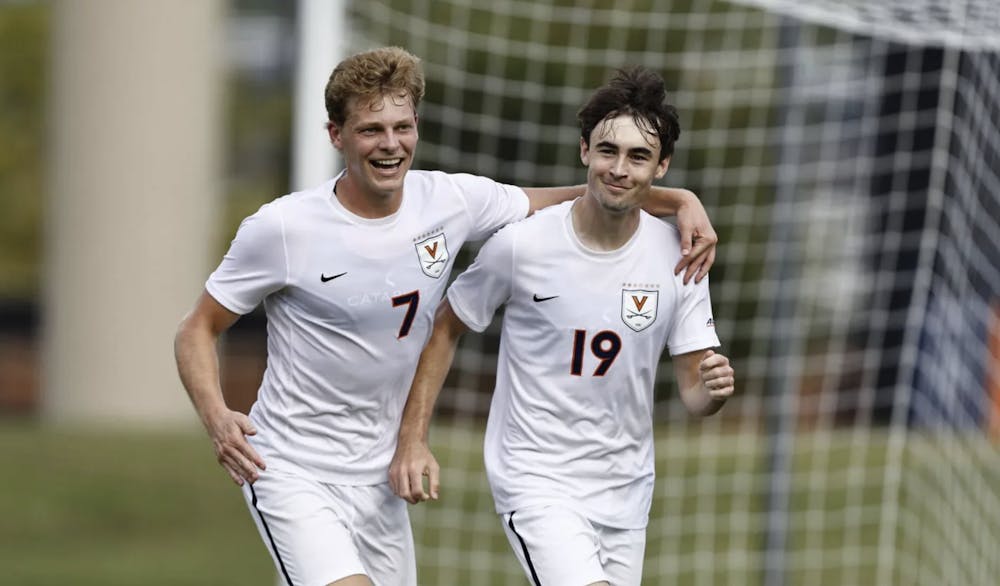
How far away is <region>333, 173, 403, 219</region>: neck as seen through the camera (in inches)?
207

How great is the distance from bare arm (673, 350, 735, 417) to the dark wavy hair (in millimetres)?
659

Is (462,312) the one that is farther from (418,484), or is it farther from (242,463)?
(242,463)

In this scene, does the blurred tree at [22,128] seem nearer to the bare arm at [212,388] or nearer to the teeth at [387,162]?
the bare arm at [212,388]

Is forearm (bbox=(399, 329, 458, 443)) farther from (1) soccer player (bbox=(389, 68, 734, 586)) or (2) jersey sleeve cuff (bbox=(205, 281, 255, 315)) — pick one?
(2) jersey sleeve cuff (bbox=(205, 281, 255, 315))

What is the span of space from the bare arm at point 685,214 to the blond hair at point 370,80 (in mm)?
703

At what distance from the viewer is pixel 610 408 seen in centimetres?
545

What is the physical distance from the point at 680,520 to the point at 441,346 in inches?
244

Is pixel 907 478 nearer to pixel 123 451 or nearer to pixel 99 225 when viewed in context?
pixel 123 451

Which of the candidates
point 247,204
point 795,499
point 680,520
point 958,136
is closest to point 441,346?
point 958,136

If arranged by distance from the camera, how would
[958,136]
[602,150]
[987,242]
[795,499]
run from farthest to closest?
1. [795,499]
2. [987,242]
3. [958,136]
4. [602,150]

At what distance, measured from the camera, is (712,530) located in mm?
10969

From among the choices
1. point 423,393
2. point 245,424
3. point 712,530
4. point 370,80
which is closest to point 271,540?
point 245,424

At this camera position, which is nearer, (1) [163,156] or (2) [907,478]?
(2) [907,478]

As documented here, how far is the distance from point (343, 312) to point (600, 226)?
84 cm
